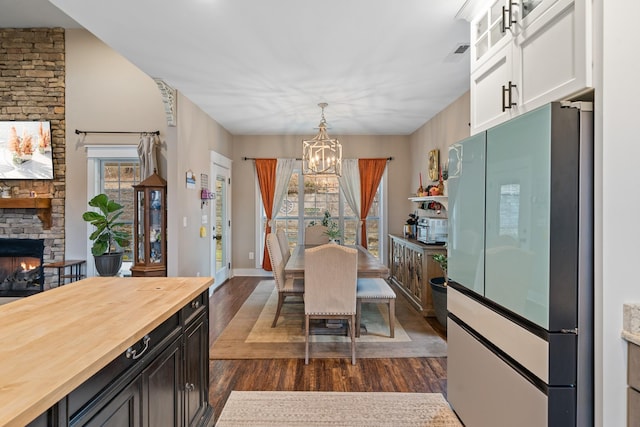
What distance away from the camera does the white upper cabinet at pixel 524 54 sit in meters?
1.27

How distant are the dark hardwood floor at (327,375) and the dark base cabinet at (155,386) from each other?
54 cm

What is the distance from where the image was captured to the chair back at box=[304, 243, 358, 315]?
2898 millimetres

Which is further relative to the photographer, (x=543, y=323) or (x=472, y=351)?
(x=472, y=351)

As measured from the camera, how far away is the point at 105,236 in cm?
414

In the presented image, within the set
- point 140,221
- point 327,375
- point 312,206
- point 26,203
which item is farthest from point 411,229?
point 26,203

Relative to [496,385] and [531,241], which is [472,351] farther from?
[531,241]

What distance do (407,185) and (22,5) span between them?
233 inches

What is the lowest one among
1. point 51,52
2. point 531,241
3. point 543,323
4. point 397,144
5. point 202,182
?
point 543,323

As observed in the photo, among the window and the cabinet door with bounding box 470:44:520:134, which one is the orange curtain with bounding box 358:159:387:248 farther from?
the cabinet door with bounding box 470:44:520:134

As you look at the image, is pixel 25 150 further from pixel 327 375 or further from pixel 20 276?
pixel 327 375

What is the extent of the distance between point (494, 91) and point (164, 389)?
219cm

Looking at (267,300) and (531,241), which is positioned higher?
(531,241)

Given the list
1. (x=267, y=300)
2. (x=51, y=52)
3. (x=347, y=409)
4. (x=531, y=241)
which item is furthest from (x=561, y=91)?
(x=51, y=52)

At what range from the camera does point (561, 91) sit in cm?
134
